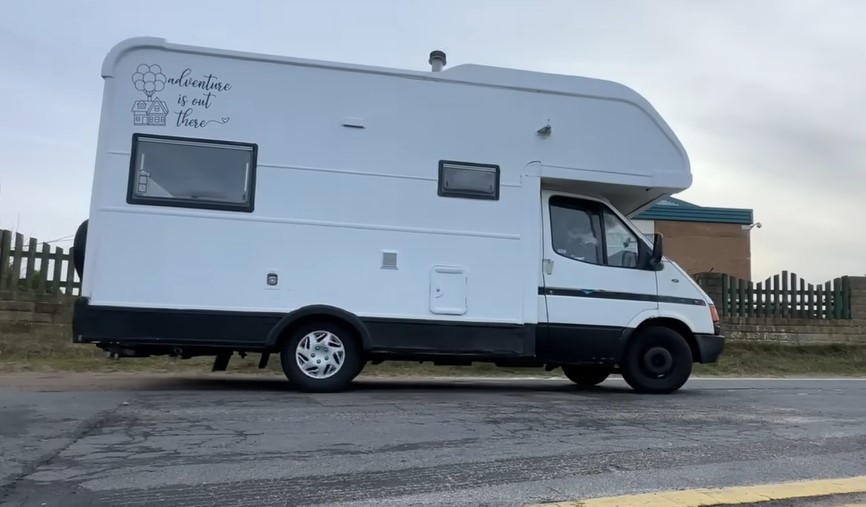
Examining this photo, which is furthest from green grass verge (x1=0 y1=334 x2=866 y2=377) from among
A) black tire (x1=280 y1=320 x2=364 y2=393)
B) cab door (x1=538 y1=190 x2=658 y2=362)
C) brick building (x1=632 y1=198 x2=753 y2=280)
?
brick building (x1=632 y1=198 x2=753 y2=280)

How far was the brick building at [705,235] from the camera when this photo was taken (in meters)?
25.6

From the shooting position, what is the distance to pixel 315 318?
7.18m

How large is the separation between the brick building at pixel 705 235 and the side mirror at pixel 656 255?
1804cm

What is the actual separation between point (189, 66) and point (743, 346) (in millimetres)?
12644

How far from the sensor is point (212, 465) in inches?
170

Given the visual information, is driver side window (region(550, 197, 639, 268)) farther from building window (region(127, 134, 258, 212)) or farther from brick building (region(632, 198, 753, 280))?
brick building (region(632, 198, 753, 280))

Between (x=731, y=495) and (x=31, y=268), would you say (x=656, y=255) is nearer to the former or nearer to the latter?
(x=731, y=495)

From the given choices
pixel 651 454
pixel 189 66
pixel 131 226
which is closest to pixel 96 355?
pixel 131 226

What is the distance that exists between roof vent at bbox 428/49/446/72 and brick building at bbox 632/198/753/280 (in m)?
18.4

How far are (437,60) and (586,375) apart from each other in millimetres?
4312

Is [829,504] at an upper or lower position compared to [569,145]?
lower

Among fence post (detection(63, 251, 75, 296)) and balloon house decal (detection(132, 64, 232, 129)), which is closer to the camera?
balloon house decal (detection(132, 64, 232, 129))

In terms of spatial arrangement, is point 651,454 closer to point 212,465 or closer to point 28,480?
point 212,465

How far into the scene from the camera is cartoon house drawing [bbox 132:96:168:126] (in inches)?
276
